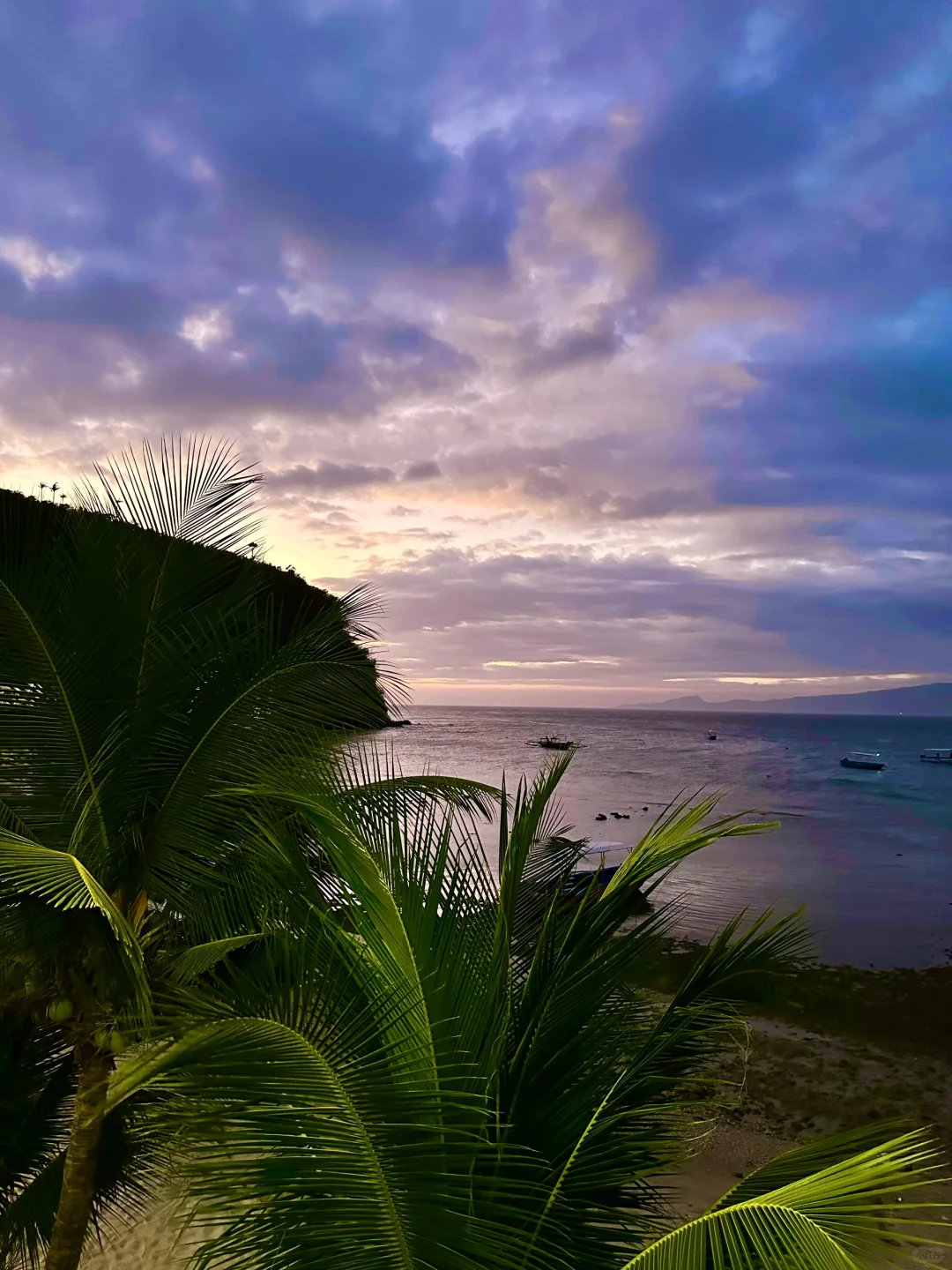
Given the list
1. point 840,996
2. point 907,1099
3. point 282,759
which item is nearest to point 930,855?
point 840,996

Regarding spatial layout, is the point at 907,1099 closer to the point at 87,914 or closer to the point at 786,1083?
the point at 786,1083

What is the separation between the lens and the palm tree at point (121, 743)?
13.2 feet

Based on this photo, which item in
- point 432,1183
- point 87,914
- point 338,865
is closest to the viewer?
point 432,1183

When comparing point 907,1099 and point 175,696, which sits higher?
point 175,696

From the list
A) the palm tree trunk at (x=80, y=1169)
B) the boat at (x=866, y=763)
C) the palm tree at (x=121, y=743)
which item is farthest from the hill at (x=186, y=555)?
the boat at (x=866, y=763)

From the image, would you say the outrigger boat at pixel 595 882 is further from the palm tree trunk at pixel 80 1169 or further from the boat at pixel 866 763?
the boat at pixel 866 763

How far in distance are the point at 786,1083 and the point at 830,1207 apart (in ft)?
34.6

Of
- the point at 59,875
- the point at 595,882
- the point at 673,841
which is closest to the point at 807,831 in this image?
the point at 673,841

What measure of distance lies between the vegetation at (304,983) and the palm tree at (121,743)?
0.06ft

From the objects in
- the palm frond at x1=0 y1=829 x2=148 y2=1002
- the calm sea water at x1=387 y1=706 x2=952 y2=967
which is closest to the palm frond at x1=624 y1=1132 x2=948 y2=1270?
the palm frond at x1=0 y1=829 x2=148 y2=1002

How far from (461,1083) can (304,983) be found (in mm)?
759

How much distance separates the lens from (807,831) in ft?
127

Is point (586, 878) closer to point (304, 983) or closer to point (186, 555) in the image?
point (186, 555)

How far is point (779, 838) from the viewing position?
36469 millimetres
